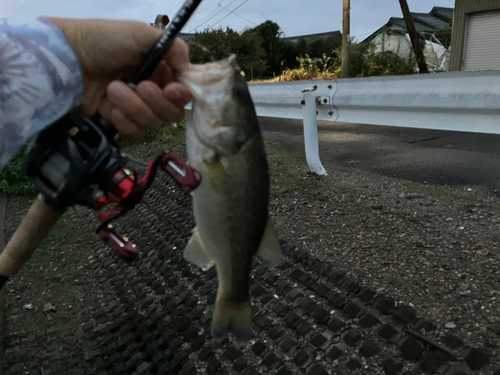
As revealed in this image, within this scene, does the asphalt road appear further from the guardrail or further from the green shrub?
the green shrub

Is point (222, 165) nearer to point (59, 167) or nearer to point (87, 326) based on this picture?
point (59, 167)

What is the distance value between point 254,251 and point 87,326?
2.16 meters

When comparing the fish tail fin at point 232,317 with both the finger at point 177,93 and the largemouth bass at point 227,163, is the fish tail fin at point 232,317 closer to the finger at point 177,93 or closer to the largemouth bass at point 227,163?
the largemouth bass at point 227,163

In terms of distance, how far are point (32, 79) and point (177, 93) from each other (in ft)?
1.39

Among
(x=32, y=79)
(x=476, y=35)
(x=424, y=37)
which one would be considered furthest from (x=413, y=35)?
(x=32, y=79)

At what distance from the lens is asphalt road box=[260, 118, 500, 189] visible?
471 centimetres

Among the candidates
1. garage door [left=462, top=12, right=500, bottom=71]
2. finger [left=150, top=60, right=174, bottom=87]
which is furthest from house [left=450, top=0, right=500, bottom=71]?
finger [left=150, top=60, right=174, bottom=87]

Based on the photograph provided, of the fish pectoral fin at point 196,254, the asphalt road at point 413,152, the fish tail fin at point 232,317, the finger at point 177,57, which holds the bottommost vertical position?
the asphalt road at point 413,152

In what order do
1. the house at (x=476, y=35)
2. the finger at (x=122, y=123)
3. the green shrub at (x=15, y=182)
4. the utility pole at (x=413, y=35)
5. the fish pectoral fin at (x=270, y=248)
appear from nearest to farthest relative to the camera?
1. the finger at (x=122, y=123)
2. the fish pectoral fin at (x=270, y=248)
3. the green shrub at (x=15, y=182)
4. the house at (x=476, y=35)
5. the utility pole at (x=413, y=35)

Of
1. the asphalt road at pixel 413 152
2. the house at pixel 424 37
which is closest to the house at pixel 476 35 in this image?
the house at pixel 424 37

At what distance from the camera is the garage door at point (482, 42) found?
13.9m

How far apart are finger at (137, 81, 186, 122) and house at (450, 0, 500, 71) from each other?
16018 mm

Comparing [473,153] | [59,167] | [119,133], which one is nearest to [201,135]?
[119,133]

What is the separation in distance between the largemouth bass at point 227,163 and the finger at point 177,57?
0.26 ft
